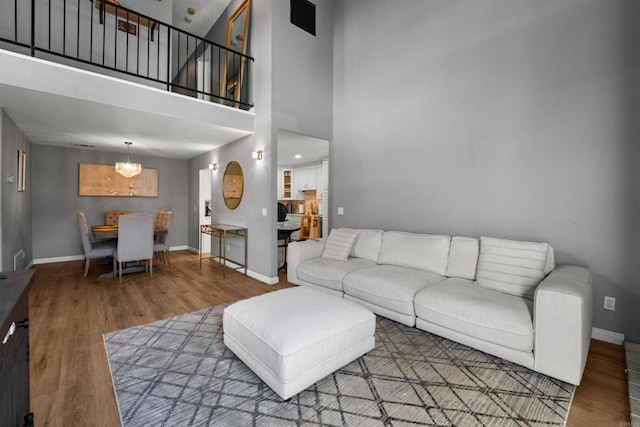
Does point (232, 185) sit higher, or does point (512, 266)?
point (232, 185)

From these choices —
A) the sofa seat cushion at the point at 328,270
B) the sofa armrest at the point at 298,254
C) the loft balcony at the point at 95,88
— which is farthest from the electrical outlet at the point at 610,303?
the loft balcony at the point at 95,88

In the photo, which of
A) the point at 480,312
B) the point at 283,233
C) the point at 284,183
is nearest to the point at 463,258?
the point at 480,312

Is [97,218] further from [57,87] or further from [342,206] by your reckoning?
[342,206]

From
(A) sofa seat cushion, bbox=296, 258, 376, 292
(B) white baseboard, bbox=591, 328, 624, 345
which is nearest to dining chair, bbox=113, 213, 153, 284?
(A) sofa seat cushion, bbox=296, 258, 376, 292

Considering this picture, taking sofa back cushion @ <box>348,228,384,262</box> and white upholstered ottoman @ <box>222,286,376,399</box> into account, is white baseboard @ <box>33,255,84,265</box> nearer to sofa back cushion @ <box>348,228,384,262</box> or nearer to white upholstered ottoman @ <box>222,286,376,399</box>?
white upholstered ottoman @ <box>222,286,376,399</box>

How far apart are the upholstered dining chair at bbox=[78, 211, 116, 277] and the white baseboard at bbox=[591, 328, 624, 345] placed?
5922 mm

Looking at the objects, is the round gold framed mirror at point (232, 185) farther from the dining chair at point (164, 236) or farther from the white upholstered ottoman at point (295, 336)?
the white upholstered ottoman at point (295, 336)

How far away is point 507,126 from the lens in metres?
2.88

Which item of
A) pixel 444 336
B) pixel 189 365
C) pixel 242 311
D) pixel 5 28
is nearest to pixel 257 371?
pixel 242 311

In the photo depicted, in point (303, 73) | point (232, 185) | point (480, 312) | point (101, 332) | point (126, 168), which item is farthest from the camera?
point (126, 168)

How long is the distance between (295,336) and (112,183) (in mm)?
6303

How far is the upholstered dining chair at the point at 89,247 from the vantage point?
4090mm

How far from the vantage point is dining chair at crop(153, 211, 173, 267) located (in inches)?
189

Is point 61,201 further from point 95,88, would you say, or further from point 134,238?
point 95,88
